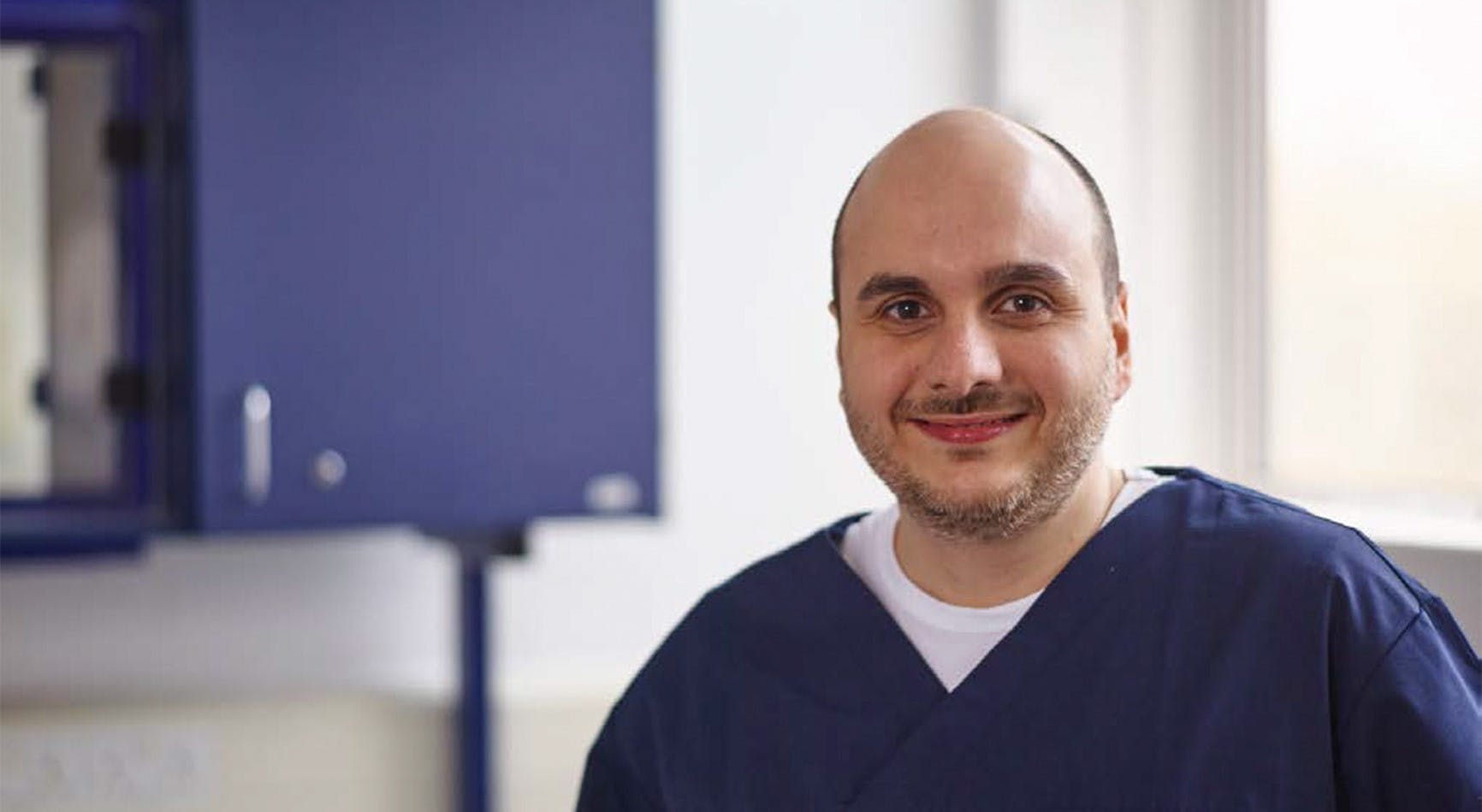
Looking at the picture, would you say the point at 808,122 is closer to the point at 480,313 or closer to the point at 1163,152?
the point at 1163,152

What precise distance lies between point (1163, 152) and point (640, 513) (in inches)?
34.7

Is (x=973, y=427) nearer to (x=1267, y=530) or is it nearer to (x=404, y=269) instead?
(x=1267, y=530)

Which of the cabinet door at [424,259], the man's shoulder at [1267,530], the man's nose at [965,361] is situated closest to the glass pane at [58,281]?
the cabinet door at [424,259]

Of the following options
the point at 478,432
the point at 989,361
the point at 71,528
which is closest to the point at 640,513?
the point at 478,432

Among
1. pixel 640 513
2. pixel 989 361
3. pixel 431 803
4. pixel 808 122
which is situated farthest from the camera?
pixel 808 122

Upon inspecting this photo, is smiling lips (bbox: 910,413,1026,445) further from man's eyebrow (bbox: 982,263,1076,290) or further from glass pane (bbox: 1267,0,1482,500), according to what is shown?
glass pane (bbox: 1267,0,1482,500)

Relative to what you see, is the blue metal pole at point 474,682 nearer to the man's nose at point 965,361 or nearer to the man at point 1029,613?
the man at point 1029,613

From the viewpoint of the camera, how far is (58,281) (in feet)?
6.18

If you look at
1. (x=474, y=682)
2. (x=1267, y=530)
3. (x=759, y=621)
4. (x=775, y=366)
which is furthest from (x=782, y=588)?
(x=775, y=366)

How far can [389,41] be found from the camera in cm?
188

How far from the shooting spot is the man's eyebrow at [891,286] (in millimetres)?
1346

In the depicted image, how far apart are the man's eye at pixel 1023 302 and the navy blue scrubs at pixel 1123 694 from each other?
0.57ft

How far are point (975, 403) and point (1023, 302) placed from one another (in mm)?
82

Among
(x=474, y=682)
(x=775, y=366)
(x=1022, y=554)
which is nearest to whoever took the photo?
(x=1022, y=554)
